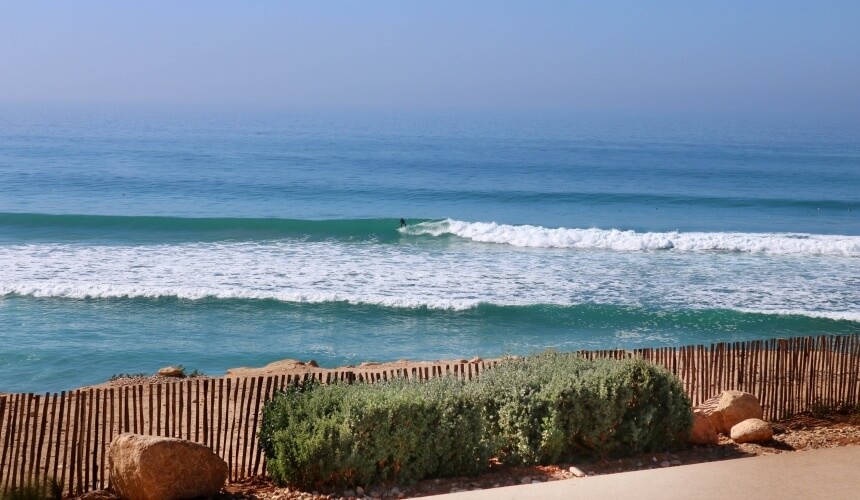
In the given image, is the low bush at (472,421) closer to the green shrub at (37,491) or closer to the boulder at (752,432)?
the boulder at (752,432)

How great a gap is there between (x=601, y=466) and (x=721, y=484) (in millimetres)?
2138

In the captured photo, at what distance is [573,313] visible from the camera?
934 inches

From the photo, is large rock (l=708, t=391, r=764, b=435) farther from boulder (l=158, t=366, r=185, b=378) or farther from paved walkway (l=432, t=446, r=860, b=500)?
boulder (l=158, t=366, r=185, b=378)

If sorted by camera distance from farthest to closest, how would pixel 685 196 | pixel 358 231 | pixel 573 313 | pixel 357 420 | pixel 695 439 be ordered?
pixel 685 196 < pixel 358 231 < pixel 573 313 < pixel 695 439 < pixel 357 420

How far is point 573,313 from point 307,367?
894cm

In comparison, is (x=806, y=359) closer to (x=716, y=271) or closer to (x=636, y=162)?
(x=716, y=271)

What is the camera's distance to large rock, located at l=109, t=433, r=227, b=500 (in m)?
8.89

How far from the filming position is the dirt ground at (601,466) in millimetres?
9375

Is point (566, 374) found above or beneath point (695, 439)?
above

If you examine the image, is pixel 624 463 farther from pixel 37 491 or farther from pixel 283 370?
pixel 283 370

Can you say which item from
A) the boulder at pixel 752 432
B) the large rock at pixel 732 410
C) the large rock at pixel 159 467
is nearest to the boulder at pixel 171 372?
the large rock at pixel 159 467

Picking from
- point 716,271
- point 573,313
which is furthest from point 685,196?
point 573,313

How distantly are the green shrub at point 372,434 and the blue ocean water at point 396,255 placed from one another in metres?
9.07

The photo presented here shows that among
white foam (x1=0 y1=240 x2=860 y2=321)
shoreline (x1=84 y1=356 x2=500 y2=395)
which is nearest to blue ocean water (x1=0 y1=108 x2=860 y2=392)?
white foam (x1=0 y1=240 x2=860 y2=321)
